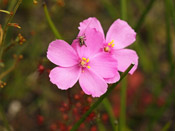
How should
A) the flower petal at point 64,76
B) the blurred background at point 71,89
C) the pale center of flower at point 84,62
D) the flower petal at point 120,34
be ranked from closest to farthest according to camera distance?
1. the flower petal at point 64,76
2. the pale center of flower at point 84,62
3. the flower petal at point 120,34
4. the blurred background at point 71,89

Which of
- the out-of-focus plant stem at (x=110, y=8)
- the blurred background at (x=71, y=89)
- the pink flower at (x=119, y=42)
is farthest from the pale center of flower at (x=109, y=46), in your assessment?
the out-of-focus plant stem at (x=110, y=8)

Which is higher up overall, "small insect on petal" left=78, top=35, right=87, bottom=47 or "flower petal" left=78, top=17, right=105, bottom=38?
"flower petal" left=78, top=17, right=105, bottom=38

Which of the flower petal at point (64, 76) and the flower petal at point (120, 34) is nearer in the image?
the flower petal at point (64, 76)

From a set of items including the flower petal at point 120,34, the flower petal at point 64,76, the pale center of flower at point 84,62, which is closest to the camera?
the flower petal at point 64,76

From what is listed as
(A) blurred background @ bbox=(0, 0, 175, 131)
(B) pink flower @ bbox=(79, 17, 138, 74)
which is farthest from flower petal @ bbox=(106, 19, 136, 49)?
(A) blurred background @ bbox=(0, 0, 175, 131)

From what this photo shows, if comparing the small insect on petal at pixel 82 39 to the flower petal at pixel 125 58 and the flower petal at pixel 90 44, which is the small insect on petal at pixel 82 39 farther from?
the flower petal at pixel 125 58

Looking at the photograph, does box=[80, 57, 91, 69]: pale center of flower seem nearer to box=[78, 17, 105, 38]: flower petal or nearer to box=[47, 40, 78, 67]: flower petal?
box=[47, 40, 78, 67]: flower petal

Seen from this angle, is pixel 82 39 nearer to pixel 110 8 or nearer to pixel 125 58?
pixel 125 58

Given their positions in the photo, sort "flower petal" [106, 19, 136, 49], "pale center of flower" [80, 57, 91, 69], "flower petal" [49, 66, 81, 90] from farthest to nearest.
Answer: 1. "flower petal" [106, 19, 136, 49]
2. "pale center of flower" [80, 57, 91, 69]
3. "flower petal" [49, 66, 81, 90]
